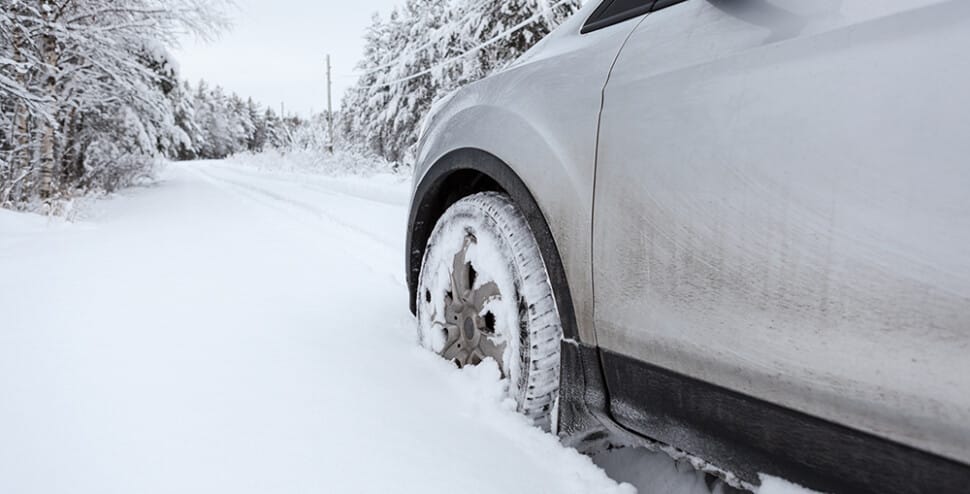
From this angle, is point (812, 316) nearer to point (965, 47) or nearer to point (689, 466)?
point (965, 47)

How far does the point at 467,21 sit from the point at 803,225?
13.2m

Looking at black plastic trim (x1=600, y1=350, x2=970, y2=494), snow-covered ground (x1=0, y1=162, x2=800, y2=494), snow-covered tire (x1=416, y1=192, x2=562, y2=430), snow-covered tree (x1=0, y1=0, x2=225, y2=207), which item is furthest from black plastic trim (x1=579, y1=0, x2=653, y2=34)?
snow-covered tree (x1=0, y1=0, x2=225, y2=207)

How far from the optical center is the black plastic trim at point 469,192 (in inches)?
52.8

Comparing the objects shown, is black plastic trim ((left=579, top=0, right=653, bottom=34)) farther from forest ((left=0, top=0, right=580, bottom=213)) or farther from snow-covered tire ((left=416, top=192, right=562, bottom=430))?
forest ((left=0, top=0, right=580, bottom=213))

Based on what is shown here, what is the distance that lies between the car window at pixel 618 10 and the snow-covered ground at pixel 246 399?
1.08 m

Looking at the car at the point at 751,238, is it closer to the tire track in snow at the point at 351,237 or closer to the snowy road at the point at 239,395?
the snowy road at the point at 239,395

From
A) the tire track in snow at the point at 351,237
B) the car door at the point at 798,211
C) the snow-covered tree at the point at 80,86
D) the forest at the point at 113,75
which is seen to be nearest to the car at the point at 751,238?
the car door at the point at 798,211

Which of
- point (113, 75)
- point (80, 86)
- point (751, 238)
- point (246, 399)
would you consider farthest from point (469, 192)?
point (80, 86)

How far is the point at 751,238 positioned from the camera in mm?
896

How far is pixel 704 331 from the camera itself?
3.21ft

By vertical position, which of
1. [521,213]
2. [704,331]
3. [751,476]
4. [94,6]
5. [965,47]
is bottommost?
[751,476]

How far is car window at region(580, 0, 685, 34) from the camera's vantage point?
1266 millimetres

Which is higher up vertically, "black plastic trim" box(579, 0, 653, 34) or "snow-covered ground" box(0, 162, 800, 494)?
"black plastic trim" box(579, 0, 653, 34)

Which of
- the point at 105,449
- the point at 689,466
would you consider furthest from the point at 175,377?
the point at 689,466
